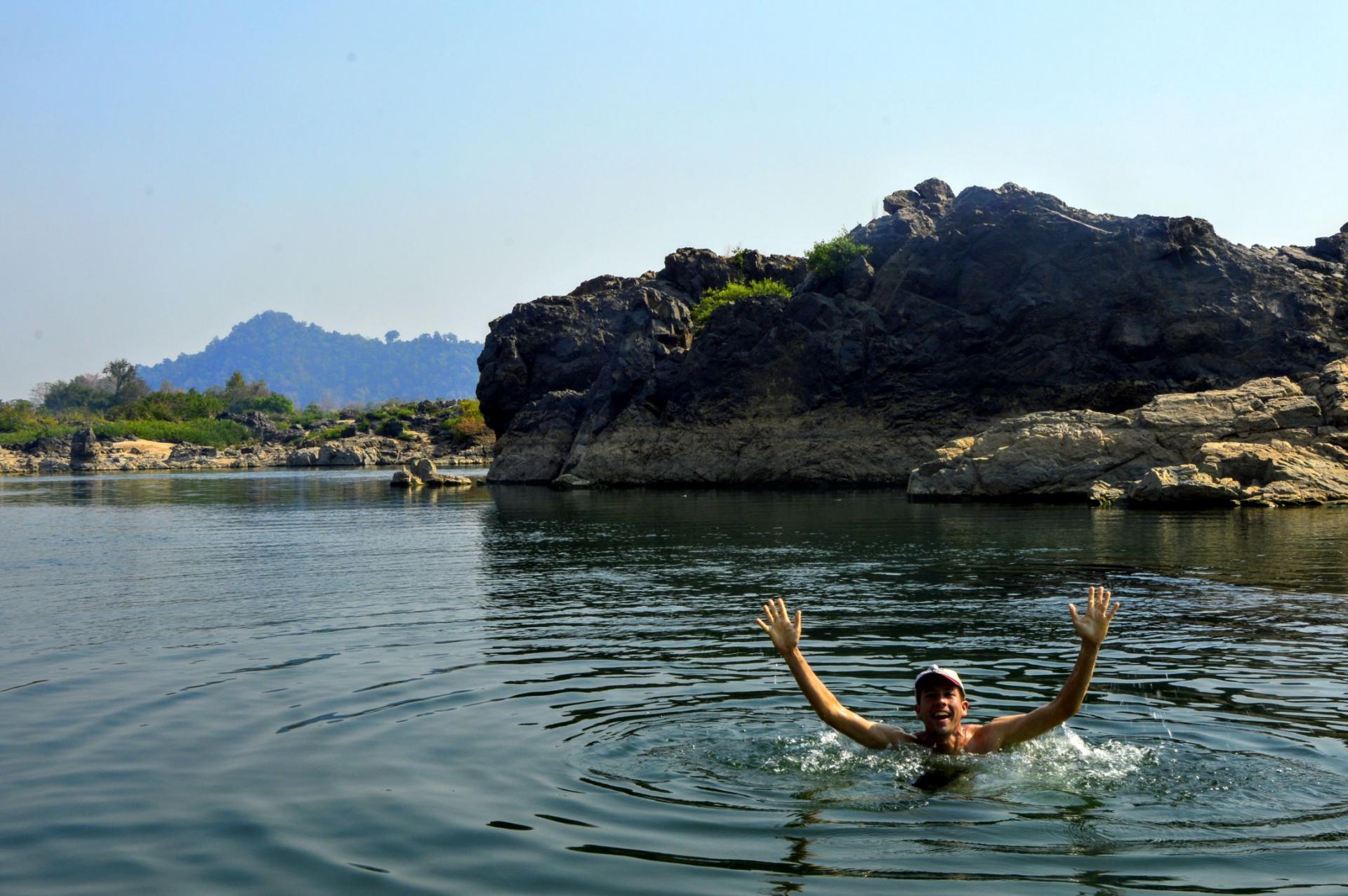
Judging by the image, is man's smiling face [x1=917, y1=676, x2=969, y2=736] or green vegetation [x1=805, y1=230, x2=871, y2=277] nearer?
man's smiling face [x1=917, y1=676, x2=969, y2=736]

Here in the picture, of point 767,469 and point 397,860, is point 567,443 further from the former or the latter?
point 397,860

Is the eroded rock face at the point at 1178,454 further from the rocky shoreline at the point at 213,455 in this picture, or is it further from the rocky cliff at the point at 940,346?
the rocky shoreline at the point at 213,455

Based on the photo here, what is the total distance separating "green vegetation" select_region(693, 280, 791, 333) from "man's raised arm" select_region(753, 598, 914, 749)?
7628 centimetres

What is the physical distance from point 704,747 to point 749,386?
61.2m

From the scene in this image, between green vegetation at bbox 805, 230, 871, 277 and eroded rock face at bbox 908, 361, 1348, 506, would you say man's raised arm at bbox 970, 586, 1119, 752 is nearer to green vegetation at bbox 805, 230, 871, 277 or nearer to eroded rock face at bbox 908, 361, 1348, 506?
eroded rock face at bbox 908, 361, 1348, 506

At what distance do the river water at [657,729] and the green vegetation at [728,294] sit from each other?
59138mm

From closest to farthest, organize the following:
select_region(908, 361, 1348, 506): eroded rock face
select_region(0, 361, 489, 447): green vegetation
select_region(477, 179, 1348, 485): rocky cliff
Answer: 1. select_region(908, 361, 1348, 506): eroded rock face
2. select_region(477, 179, 1348, 485): rocky cliff
3. select_region(0, 361, 489, 447): green vegetation

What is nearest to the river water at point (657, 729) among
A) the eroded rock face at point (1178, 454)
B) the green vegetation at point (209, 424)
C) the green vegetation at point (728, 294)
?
the eroded rock face at point (1178, 454)

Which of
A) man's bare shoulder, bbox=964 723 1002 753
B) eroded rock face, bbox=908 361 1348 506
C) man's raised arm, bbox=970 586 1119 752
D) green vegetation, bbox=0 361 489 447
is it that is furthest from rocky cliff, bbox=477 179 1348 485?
green vegetation, bbox=0 361 489 447

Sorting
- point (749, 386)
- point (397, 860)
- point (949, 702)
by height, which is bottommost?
point (397, 860)

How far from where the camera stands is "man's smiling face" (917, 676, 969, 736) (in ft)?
31.1

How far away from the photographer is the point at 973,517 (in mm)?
39219

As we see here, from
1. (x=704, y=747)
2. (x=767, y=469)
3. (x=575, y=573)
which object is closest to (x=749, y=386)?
(x=767, y=469)

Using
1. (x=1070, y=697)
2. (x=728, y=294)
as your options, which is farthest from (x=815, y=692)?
(x=728, y=294)
